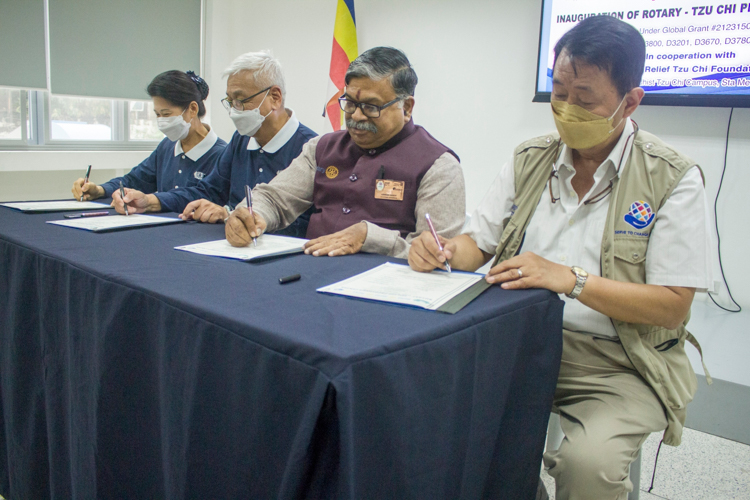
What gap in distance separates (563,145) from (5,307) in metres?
1.44

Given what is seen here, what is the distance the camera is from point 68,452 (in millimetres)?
1158

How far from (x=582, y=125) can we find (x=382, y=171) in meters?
0.69

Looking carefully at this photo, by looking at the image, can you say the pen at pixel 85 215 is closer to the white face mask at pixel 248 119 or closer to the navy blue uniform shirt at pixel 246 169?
the navy blue uniform shirt at pixel 246 169

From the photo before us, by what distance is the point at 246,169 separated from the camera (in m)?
2.20

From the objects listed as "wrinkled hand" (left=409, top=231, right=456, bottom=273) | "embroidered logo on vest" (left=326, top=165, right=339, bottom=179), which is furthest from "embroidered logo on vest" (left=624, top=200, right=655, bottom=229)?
"embroidered logo on vest" (left=326, top=165, right=339, bottom=179)

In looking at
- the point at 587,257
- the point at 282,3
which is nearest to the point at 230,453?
the point at 587,257

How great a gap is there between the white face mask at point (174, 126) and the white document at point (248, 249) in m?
1.27

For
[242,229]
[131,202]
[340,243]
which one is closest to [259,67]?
[131,202]

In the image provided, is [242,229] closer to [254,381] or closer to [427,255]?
[427,255]

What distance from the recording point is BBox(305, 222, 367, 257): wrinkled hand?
4.15 feet

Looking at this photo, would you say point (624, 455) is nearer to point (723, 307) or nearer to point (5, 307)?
point (5, 307)

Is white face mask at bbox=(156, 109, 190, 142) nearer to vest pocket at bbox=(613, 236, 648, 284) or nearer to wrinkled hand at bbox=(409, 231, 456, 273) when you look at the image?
wrinkled hand at bbox=(409, 231, 456, 273)

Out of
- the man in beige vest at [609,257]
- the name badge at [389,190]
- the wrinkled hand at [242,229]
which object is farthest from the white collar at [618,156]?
the wrinkled hand at [242,229]

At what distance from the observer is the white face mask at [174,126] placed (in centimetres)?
243
